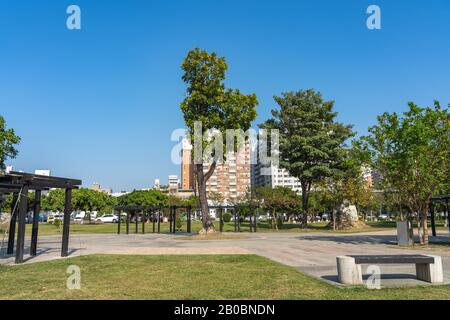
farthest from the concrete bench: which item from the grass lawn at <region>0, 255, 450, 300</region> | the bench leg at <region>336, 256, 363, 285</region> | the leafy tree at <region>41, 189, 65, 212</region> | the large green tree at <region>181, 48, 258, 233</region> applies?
the leafy tree at <region>41, 189, 65, 212</region>

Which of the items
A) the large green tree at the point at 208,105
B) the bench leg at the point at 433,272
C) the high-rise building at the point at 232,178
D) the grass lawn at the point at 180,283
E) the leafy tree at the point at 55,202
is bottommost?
the grass lawn at the point at 180,283

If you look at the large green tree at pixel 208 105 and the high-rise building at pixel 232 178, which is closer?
the large green tree at pixel 208 105

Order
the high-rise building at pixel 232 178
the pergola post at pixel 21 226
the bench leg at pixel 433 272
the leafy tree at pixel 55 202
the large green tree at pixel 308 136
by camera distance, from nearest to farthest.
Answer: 1. the bench leg at pixel 433 272
2. the pergola post at pixel 21 226
3. the large green tree at pixel 308 136
4. the leafy tree at pixel 55 202
5. the high-rise building at pixel 232 178

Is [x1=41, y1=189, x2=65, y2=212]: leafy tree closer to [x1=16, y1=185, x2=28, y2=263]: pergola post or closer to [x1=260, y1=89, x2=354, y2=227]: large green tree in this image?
[x1=260, y1=89, x2=354, y2=227]: large green tree

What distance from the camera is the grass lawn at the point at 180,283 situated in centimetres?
724

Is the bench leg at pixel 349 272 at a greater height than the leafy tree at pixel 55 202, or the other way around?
the leafy tree at pixel 55 202

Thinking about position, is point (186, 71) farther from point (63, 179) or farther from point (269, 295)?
point (269, 295)

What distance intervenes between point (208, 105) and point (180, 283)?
63.6ft

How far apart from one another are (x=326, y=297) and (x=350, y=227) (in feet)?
108

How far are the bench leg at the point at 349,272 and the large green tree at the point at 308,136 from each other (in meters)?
27.2

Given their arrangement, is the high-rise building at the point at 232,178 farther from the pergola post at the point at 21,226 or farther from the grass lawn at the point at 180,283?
the grass lawn at the point at 180,283

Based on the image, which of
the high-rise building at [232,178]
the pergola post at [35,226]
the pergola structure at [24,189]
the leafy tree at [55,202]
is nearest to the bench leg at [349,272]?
the pergola structure at [24,189]

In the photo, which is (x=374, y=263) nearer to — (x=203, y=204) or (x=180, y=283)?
(x=180, y=283)
